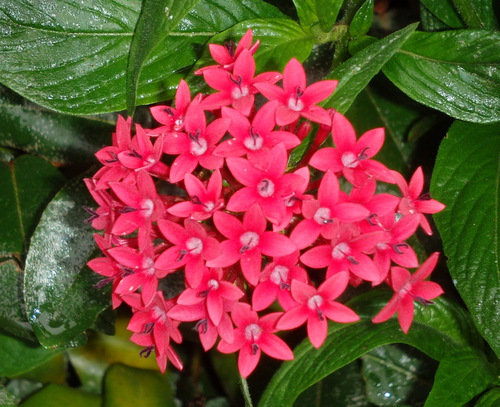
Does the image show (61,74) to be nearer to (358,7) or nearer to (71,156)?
(71,156)

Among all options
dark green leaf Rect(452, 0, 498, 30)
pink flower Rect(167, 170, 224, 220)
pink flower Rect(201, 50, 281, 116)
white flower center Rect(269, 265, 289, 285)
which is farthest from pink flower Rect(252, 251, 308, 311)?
dark green leaf Rect(452, 0, 498, 30)

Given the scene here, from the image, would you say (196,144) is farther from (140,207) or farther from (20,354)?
(20,354)

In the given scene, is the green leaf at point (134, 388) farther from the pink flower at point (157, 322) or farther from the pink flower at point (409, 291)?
the pink flower at point (409, 291)

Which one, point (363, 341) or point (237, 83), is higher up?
point (237, 83)

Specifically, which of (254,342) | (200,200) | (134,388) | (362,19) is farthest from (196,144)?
(134,388)

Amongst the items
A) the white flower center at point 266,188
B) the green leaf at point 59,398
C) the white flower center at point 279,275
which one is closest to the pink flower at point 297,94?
the white flower center at point 266,188

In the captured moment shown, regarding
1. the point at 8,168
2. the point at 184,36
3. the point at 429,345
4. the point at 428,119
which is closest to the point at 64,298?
the point at 8,168
